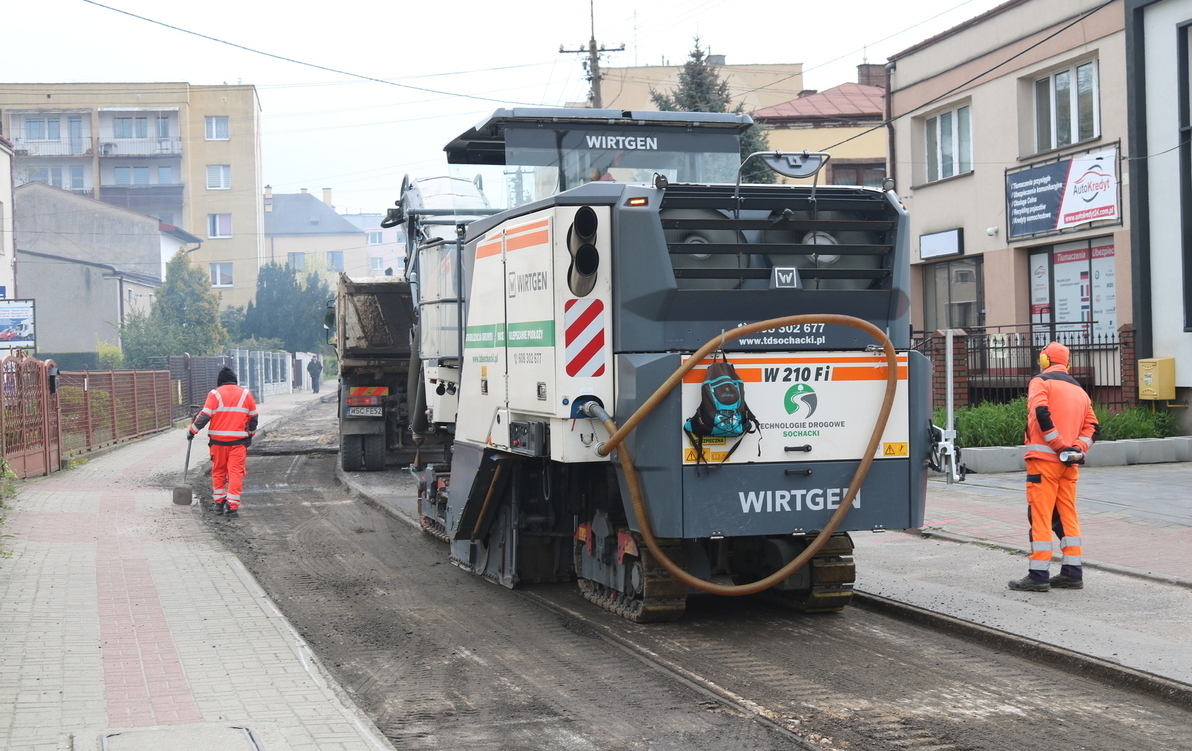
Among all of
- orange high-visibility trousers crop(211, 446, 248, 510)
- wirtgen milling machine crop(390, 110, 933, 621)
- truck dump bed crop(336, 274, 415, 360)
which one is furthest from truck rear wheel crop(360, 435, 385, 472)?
wirtgen milling machine crop(390, 110, 933, 621)

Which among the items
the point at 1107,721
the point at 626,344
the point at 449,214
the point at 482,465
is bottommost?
the point at 1107,721

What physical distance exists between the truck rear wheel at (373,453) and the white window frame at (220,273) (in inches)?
2353

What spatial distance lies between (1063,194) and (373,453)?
11900mm

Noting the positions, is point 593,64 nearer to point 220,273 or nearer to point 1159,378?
point 1159,378

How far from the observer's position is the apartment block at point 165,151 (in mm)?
72375

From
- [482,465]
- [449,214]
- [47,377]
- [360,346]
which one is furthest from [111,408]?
[482,465]

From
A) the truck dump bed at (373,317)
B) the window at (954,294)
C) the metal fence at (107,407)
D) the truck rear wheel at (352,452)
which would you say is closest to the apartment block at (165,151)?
the metal fence at (107,407)

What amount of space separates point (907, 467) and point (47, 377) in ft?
49.9

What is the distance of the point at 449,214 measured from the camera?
1293cm

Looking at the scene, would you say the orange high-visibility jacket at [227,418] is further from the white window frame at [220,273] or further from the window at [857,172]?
the white window frame at [220,273]

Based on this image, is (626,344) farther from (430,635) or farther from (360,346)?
(360,346)

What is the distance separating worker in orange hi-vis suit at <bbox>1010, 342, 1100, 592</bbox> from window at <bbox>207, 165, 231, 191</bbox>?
70.8m

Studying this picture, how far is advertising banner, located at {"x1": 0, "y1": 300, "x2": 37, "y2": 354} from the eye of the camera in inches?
905

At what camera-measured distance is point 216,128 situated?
7300 cm
